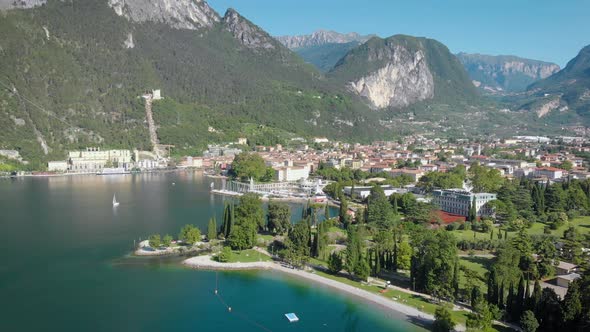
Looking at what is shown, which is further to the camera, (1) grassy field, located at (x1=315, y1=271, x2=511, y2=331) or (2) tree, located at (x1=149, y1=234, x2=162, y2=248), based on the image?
(2) tree, located at (x1=149, y1=234, x2=162, y2=248)

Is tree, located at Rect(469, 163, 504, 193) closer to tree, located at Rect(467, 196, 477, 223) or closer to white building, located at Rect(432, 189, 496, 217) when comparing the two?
white building, located at Rect(432, 189, 496, 217)

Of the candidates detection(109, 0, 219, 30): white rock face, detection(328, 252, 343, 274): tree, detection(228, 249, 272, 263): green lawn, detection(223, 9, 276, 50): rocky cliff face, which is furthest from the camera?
detection(223, 9, 276, 50): rocky cliff face

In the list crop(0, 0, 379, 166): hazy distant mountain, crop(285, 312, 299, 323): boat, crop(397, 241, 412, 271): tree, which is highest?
crop(0, 0, 379, 166): hazy distant mountain

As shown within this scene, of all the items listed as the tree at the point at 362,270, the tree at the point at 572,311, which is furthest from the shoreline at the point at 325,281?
the tree at the point at 572,311

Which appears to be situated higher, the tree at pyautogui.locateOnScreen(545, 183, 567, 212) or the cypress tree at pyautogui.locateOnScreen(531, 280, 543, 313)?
the tree at pyautogui.locateOnScreen(545, 183, 567, 212)

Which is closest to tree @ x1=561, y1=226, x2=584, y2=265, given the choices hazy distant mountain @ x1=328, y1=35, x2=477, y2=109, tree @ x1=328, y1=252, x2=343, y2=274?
tree @ x1=328, y1=252, x2=343, y2=274

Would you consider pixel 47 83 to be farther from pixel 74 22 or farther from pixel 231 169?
pixel 231 169

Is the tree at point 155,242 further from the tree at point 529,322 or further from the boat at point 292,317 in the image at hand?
the tree at point 529,322

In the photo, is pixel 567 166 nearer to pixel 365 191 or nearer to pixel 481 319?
pixel 365 191
